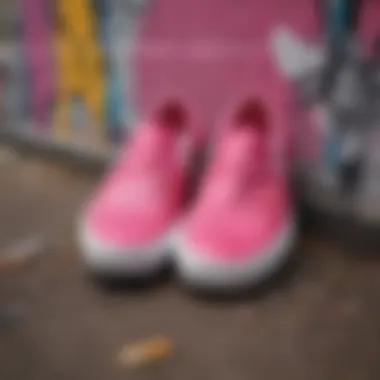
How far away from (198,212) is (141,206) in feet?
0.19

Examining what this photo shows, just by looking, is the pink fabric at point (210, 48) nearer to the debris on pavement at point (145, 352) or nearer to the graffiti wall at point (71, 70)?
the graffiti wall at point (71, 70)

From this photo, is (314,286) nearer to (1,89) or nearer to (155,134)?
(155,134)

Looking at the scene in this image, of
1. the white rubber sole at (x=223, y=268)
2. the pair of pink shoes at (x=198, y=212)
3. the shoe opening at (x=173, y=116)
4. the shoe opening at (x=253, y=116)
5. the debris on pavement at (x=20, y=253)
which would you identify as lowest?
the debris on pavement at (x=20, y=253)

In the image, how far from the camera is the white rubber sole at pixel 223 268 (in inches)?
32.5

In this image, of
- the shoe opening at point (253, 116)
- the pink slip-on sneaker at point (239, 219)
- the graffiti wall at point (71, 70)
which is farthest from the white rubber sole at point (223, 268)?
the graffiti wall at point (71, 70)

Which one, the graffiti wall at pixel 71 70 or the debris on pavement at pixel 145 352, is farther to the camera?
the graffiti wall at pixel 71 70

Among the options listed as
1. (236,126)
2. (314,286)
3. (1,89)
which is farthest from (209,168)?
(1,89)

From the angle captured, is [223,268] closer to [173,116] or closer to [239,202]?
[239,202]

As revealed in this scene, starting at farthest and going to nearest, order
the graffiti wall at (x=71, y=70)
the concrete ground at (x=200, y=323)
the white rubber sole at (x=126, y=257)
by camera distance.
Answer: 1. the graffiti wall at (x=71, y=70)
2. the white rubber sole at (x=126, y=257)
3. the concrete ground at (x=200, y=323)

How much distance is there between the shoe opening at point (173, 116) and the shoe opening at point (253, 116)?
6 cm

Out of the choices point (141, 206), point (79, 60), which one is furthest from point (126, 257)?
point (79, 60)

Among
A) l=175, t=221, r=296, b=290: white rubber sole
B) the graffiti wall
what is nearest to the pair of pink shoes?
l=175, t=221, r=296, b=290: white rubber sole

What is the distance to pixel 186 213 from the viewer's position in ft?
3.05

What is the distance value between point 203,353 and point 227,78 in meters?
0.37
